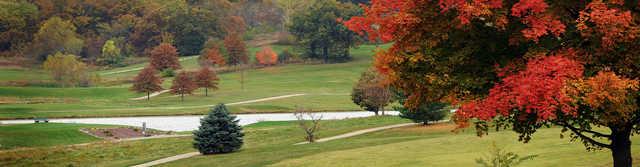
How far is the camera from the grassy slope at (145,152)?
1305 inches

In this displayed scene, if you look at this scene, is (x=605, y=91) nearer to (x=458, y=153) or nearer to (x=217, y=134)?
(x=458, y=153)

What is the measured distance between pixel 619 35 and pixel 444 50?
11.0 feet

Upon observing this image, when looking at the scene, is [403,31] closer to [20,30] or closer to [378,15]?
[378,15]

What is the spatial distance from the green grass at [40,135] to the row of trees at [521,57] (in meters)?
33.6

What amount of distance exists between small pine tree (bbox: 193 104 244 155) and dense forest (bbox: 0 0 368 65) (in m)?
89.3

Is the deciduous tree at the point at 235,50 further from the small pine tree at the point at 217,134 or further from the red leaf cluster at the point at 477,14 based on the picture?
the red leaf cluster at the point at 477,14

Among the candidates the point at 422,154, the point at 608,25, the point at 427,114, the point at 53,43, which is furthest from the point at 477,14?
the point at 53,43

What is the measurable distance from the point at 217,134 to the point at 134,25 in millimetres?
122303

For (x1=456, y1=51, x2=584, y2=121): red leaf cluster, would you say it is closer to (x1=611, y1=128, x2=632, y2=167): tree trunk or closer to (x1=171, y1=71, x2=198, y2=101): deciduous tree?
(x1=611, y1=128, x2=632, y2=167): tree trunk

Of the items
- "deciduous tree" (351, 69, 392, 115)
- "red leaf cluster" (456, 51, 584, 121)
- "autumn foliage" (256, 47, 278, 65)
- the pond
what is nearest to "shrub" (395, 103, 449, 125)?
"deciduous tree" (351, 69, 392, 115)

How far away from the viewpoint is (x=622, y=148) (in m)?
16.4

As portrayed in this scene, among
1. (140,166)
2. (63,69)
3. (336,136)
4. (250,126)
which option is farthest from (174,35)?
(140,166)

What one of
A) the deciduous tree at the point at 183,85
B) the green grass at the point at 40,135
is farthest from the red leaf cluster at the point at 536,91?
the deciduous tree at the point at 183,85

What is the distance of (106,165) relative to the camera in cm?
3488
